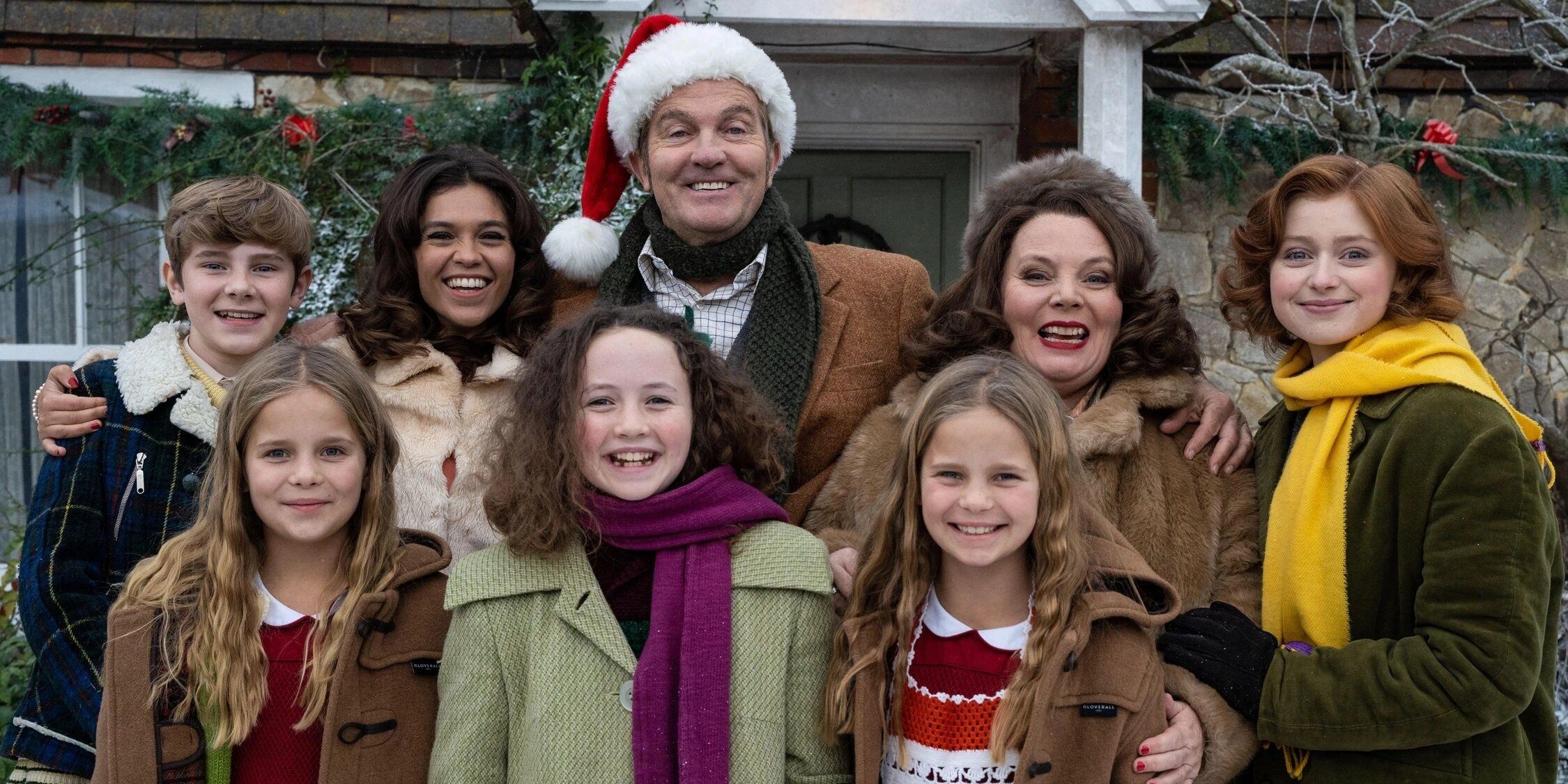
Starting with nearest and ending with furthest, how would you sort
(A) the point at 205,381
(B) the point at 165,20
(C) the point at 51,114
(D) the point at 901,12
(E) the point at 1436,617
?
(E) the point at 1436,617 → (A) the point at 205,381 → (D) the point at 901,12 → (C) the point at 51,114 → (B) the point at 165,20

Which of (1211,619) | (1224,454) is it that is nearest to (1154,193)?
Result: (1224,454)

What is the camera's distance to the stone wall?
17.5 ft

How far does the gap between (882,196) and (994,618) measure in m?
3.83

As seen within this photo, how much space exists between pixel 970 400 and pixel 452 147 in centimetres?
146

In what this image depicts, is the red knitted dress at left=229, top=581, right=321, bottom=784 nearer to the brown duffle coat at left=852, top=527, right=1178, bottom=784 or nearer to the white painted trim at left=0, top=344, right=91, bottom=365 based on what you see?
the brown duffle coat at left=852, top=527, right=1178, bottom=784

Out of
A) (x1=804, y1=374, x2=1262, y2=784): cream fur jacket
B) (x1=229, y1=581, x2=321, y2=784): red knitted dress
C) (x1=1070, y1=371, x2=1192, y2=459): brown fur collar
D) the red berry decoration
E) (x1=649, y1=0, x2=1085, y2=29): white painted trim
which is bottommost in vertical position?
(x1=229, y1=581, x2=321, y2=784): red knitted dress

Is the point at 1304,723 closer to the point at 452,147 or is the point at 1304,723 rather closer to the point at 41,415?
the point at 452,147

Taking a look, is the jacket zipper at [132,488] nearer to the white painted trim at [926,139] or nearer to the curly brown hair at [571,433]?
the curly brown hair at [571,433]

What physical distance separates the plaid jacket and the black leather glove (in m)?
1.92

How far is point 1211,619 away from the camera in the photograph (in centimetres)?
230

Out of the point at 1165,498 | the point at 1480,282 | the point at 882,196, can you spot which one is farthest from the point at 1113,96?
the point at 1165,498

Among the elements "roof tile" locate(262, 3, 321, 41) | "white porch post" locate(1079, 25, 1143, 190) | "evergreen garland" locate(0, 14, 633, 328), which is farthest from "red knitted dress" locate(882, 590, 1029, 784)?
"roof tile" locate(262, 3, 321, 41)

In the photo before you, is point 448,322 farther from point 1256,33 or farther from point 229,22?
point 1256,33

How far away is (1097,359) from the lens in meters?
2.60
